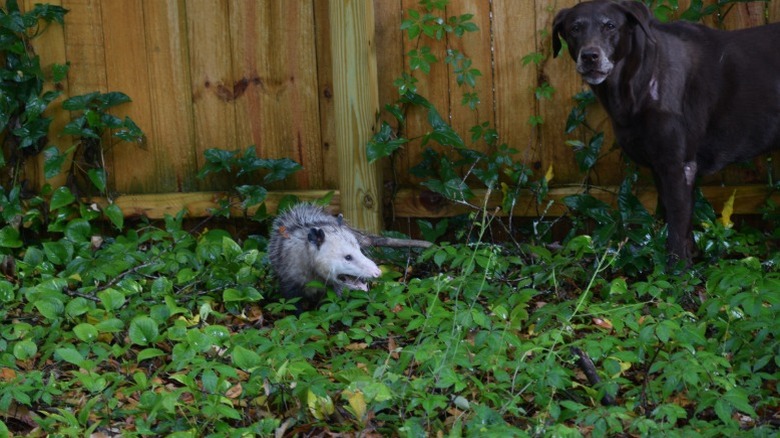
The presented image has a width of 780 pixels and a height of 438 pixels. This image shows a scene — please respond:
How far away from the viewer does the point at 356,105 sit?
16.8 ft

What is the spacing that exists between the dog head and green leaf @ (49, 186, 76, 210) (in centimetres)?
291

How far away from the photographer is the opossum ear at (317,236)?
13.9 feet

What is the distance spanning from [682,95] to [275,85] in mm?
2165

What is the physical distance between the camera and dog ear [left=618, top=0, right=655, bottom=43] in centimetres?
442

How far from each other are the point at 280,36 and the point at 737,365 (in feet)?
10.1

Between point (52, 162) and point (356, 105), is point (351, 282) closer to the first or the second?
point (356, 105)

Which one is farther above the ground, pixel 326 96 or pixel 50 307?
pixel 326 96

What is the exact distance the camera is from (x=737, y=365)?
3.35 metres

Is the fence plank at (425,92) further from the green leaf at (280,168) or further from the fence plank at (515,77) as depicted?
the green leaf at (280,168)

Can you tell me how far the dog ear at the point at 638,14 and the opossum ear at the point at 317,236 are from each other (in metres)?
1.69

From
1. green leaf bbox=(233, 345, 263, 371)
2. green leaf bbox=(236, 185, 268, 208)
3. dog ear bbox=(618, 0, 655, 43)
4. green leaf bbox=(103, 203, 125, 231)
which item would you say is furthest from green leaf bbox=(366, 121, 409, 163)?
green leaf bbox=(233, 345, 263, 371)

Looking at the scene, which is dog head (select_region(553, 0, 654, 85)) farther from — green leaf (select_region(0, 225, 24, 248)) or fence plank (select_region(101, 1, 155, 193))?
green leaf (select_region(0, 225, 24, 248))

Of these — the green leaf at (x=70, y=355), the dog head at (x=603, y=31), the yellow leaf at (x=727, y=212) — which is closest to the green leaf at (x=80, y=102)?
the green leaf at (x=70, y=355)

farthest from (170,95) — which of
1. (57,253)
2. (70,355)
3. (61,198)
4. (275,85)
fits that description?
(70,355)
